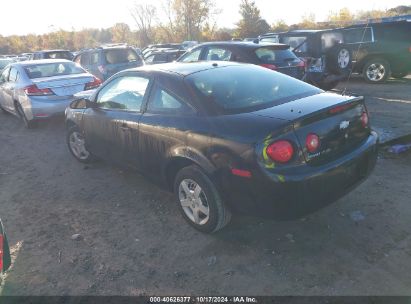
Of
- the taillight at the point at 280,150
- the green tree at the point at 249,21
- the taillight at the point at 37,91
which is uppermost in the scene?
the green tree at the point at 249,21

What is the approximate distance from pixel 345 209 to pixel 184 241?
173cm

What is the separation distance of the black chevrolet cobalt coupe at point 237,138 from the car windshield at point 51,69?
473 centimetres

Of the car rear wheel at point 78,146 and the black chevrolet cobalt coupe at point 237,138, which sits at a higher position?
the black chevrolet cobalt coupe at point 237,138

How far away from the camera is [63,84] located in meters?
8.02

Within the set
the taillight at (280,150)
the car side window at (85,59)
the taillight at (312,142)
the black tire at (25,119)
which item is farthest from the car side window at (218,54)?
the taillight at (280,150)

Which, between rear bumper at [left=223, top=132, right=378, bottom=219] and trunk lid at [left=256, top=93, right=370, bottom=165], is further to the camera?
trunk lid at [left=256, top=93, right=370, bottom=165]

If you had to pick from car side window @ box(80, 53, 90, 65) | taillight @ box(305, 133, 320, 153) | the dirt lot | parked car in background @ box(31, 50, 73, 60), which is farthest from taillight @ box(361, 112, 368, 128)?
parked car in background @ box(31, 50, 73, 60)

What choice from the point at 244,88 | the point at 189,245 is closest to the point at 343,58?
the point at 244,88

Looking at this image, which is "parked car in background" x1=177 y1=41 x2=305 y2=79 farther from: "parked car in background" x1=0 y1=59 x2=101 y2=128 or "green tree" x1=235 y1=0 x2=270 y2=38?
"green tree" x1=235 y1=0 x2=270 y2=38

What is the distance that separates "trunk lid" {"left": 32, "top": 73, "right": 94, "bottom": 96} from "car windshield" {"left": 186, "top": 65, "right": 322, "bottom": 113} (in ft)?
16.6

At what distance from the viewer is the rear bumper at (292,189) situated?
2896 mm

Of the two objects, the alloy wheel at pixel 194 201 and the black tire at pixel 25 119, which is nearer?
the alloy wheel at pixel 194 201

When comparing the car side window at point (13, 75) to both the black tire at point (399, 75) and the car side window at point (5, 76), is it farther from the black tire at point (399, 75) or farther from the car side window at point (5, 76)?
the black tire at point (399, 75)

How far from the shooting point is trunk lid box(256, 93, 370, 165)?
301 cm
